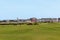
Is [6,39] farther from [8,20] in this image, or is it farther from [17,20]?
[8,20]

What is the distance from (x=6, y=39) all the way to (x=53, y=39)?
10.8ft

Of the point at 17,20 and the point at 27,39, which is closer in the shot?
the point at 27,39

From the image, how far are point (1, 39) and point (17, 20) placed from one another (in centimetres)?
1997

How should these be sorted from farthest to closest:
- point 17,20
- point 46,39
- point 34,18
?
point 34,18, point 17,20, point 46,39

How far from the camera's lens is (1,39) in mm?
12602

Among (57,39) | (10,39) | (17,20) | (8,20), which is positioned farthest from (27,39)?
(8,20)

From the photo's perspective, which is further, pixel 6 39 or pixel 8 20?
pixel 8 20

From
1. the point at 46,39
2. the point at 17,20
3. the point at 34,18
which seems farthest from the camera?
the point at 34,18

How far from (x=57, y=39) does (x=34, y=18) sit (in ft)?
74.1

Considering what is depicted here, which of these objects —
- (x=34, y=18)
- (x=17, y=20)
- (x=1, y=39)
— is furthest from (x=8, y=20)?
(x=1, y=39)

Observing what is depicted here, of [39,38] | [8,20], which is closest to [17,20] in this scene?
[8,20]

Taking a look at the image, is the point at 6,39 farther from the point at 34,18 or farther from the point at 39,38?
the point at 34,18

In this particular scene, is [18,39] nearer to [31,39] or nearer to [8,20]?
[31,39]

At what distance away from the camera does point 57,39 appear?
1269 centimetres
